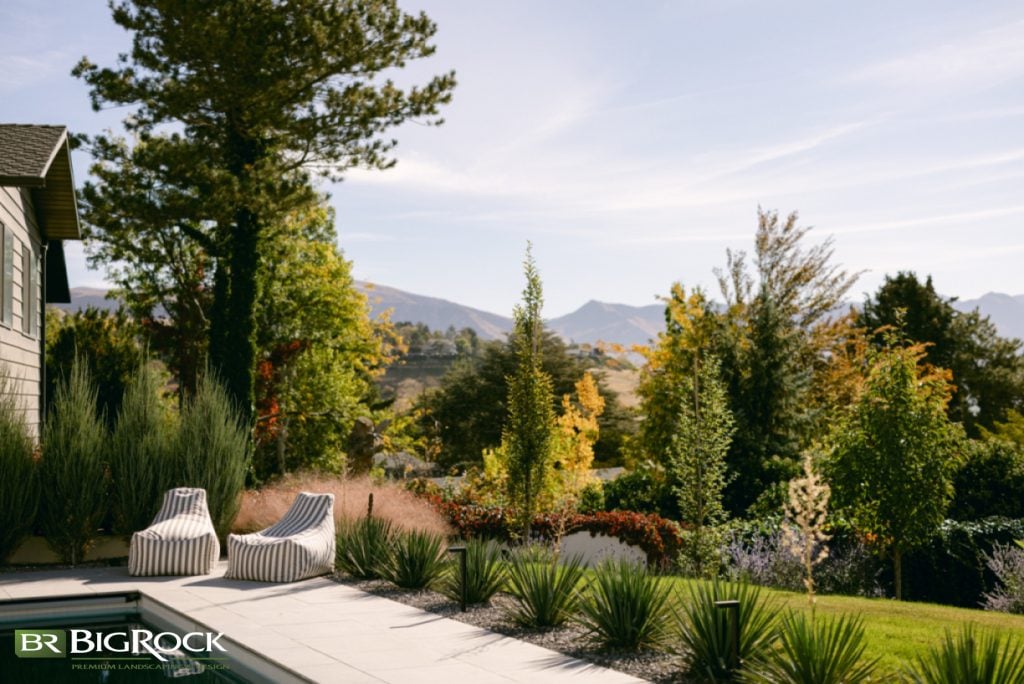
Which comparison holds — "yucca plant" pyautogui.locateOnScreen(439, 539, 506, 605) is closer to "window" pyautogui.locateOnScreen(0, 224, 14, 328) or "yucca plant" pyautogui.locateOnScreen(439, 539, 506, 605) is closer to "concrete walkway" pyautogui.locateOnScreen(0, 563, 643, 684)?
"concrete walkway" pyautogui.locateOnScreen(0, 563, 643, 684)

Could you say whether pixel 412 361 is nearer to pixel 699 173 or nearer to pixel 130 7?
pixel 130 7

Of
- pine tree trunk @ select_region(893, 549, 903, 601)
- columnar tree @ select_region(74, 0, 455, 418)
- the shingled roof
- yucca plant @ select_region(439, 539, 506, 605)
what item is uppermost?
columnar tree @ select_region(74, 0, 455, 418)

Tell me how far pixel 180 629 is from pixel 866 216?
1412 cm

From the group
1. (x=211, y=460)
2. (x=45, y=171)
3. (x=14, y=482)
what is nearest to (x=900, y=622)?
(x=211, y=460)

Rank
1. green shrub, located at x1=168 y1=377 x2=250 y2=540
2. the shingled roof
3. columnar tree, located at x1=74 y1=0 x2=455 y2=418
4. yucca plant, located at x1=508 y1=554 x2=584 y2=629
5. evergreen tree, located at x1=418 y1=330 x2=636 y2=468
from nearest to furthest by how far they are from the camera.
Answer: yucca plant, located at x1=508 y1=554 x2=584 y2=629 → the shingled roof → green shrub, located at x1=168 y1=377 x2=250 y2=540 → columnar tree, located at x1=74 y1=0 x2=455 y2=418 → evergreen tree, located at x1=418 y1=330 x2=636 y2=468

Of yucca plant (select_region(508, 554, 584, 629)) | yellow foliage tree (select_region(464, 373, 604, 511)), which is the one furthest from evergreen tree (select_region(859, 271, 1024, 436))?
yucca plant (select_region(508, 554, 584, 629))

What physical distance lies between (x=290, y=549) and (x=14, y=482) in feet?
13.1

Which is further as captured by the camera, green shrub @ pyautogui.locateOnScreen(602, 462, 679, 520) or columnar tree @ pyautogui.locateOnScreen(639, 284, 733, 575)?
green shrub @ pyautogui.locateOnScreen(602, 462, 679, 520)

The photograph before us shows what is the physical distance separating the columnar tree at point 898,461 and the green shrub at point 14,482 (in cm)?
1086

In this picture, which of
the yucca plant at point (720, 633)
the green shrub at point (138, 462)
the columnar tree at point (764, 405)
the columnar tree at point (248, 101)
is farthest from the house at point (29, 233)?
the columnar tree at point (764, 405)

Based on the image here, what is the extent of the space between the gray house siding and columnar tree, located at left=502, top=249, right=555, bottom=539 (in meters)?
6.74

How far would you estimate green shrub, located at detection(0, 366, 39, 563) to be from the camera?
11.9 metres

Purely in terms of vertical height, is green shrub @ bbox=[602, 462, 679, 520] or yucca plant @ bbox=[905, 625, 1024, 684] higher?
yucca plant @ bbox=[905, 625, 1024, 684]

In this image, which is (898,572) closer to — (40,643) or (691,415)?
(691,415)
